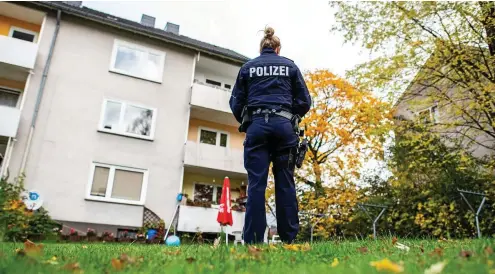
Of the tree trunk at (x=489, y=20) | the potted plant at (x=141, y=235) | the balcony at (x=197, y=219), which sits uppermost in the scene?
the tree trunk at (x=489, y=20)

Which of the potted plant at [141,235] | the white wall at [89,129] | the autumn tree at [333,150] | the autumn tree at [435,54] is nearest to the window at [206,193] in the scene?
the white wall at [89,129]

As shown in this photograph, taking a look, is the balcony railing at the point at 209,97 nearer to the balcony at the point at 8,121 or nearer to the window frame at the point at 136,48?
the window frame at the point at 136,48

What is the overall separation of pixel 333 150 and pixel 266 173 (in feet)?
56.1

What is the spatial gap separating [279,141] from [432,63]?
8.37 meters

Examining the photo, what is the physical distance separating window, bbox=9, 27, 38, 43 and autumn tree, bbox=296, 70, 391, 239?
13.2 m

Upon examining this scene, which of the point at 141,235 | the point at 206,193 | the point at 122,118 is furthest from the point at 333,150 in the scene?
the point at 141,235

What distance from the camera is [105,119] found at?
15898 millimetres

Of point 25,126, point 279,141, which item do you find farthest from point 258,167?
point 25,126

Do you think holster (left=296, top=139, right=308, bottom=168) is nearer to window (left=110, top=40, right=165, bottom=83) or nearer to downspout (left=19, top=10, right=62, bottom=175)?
downspout (left=19, top=10, right=62, bottom=175)

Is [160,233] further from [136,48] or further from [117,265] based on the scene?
[117,265]

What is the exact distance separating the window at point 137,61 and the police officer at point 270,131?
1392 cm

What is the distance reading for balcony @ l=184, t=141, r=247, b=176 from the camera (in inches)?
661

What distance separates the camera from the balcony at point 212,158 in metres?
16.8

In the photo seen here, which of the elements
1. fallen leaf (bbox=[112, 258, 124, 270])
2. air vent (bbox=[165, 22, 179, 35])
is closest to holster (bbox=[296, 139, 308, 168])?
fallen leaf (bbox=[112, 258, 124, 270])
